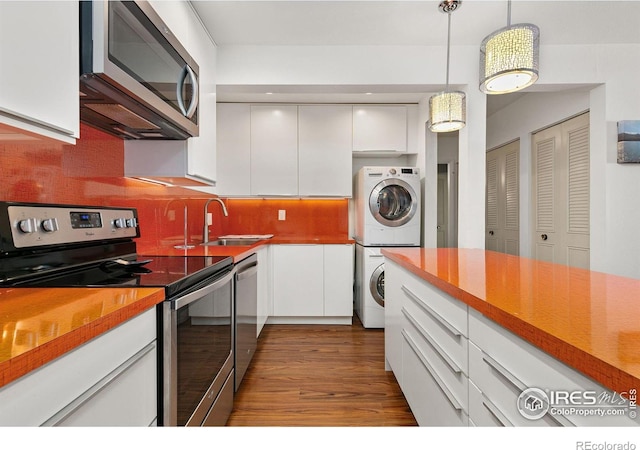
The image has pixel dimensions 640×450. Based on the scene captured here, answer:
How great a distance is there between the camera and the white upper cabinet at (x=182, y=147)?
73.9 inches

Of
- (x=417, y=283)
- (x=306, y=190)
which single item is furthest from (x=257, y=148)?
(x=417, y=283)

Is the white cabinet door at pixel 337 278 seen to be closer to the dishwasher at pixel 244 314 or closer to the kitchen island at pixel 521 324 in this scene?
the dishwasher at pixel 244 314

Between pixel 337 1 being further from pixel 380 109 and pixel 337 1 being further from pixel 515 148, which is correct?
pixel 515 148

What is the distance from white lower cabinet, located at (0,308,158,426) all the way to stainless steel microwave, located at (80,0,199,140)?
844 millimetres

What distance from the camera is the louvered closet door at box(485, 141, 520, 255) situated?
4.25 meters

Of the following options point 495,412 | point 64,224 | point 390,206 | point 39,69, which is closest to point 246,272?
point 64,224

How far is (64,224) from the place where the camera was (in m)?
1.33

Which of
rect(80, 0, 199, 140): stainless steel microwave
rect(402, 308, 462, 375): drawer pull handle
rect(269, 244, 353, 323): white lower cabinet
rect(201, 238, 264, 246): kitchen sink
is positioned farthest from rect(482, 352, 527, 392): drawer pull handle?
rect(201, 238, 264, 246): kitchen sink

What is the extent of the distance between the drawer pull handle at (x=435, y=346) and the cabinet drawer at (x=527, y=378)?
0.11 metres

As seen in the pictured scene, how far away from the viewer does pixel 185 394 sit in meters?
1.23

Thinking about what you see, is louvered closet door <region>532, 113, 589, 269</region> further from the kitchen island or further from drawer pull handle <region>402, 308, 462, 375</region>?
drawer pull handle <region>402, 308, 462, 375</region>

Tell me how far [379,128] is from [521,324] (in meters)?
3.36

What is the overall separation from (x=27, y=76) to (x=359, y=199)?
311cm

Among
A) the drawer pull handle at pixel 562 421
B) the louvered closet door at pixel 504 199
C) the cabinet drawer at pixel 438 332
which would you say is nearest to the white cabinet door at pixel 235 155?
the cabinet drawer at pixel 438 332
